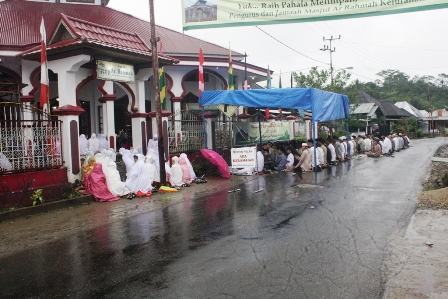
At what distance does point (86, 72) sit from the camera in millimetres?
13188

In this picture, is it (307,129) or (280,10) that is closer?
(280,10)

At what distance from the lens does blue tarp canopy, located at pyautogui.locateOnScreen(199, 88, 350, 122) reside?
49.6 feet

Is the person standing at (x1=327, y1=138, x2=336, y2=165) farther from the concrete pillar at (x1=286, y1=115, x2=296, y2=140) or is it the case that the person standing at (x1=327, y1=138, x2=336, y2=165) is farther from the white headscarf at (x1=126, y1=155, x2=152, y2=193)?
the white headscarf at (x1=126, y1=155, x2=152, y2=193)

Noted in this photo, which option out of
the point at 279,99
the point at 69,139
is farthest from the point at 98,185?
the point at 279,99

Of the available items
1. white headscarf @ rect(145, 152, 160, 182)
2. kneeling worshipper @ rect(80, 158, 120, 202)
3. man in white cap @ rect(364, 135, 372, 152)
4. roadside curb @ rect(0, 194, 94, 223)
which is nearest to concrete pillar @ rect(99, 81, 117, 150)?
white headscarf @ rect(145, 152, 160, 182)

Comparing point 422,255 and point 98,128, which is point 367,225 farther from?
point 98,128

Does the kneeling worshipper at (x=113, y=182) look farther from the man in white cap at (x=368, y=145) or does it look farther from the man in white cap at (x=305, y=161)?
the man in white cap at (x=368, y=145)

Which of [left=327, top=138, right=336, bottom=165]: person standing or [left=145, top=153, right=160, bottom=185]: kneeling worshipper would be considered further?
[left=327, top=138, right=336, bottom=165]: person standing

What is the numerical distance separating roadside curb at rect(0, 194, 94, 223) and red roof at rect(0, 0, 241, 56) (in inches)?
180

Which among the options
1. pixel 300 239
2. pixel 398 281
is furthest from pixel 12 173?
pixel 398 281

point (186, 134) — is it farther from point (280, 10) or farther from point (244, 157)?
point (280, 10)

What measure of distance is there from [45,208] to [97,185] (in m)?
1.57

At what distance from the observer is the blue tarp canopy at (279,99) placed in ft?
49.6

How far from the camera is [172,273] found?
5188mm
